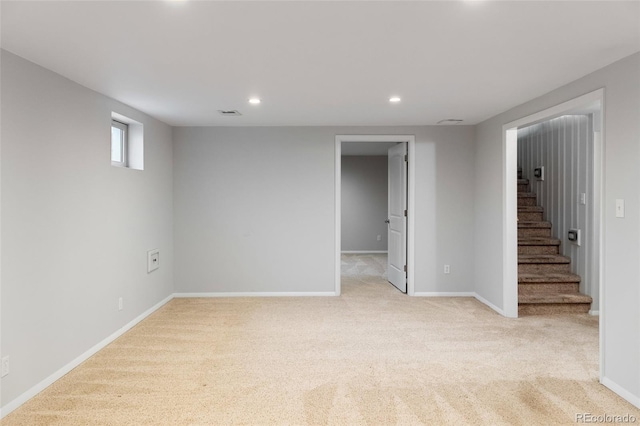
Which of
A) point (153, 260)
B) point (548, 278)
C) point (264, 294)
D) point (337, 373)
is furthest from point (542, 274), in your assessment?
point (153, 260)

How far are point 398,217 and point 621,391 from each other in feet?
11.3

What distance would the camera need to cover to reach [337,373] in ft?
9.62

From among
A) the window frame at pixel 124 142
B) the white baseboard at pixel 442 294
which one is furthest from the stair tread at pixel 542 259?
the window frame at pixel 124 142

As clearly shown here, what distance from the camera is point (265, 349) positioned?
→ 3422mm

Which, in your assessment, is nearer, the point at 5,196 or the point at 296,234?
the point at 5,196

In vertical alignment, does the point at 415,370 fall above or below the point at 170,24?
below

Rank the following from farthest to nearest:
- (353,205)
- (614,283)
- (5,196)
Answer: (353,205) → (614,283) → (5,196)

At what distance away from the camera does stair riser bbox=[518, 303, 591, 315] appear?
4461 millimetres

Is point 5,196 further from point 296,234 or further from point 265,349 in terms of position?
point 296,234

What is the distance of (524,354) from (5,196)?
13.1ft

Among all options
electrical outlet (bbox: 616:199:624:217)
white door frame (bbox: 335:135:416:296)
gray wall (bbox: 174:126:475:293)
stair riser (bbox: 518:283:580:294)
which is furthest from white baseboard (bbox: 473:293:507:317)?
electrical outlet (bbox: 616:199:624:217)

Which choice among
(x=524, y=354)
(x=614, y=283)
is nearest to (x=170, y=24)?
(x=614, y=283)

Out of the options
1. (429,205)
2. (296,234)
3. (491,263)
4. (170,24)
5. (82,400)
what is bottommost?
(82,400)

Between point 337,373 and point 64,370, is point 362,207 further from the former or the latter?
point 64,370
